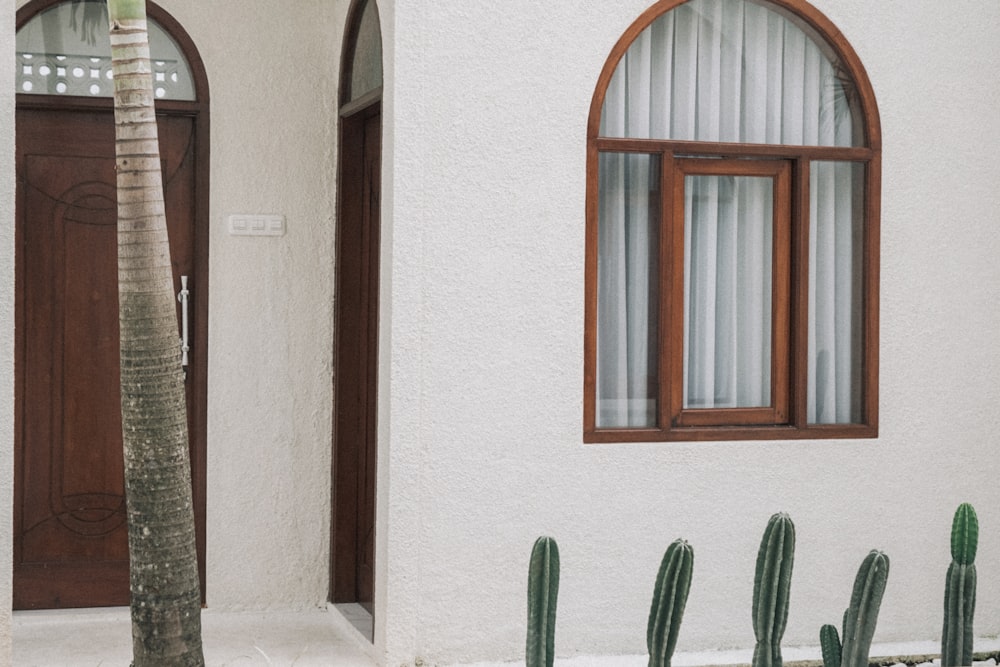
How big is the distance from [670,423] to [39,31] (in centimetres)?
367

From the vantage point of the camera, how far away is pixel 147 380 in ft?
14.3

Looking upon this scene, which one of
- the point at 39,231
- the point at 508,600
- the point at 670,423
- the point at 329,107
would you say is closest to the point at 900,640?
the point at 670,423

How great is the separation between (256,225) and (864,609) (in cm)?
417

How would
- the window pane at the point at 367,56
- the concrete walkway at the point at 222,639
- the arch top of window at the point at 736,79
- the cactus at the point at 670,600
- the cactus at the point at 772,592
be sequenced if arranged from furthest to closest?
1. the window pane at the point at 367,56
2. the arch top of window at the point at 736,79
3. the concrete walkway at the point at 222,639
4. the cactus at the point at 772,592
5. the cactus at the point at 670,600

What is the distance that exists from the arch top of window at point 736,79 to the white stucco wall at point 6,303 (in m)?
2.53

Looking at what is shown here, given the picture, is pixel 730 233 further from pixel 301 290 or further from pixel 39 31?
pixel 39 31

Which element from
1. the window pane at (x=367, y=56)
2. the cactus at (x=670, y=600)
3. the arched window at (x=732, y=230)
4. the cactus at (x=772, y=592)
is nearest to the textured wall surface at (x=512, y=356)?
the arched window at (x=732, y=230)

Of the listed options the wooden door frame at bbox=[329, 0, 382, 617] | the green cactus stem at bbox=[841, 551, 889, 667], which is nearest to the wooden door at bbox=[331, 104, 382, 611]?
the wooden door frame at bbox=[329, 0, 382, 617]

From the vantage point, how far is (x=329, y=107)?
684 centimetres

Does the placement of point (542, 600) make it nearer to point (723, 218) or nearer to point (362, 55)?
point (723, 218)

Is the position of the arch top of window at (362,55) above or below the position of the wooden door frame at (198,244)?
above

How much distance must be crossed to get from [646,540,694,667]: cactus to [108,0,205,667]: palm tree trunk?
1.86 meters

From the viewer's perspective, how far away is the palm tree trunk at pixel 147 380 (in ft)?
14.4

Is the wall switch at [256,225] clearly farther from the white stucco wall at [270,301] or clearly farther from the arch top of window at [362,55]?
the arch top of window at [362,55]
